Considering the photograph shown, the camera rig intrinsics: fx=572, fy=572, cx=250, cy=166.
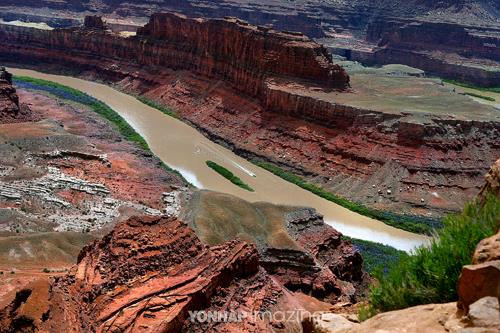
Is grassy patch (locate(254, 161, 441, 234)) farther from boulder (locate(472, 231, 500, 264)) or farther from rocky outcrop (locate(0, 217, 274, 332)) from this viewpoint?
boulder (locate(472, 231, 500, 264))

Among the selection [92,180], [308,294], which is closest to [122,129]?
[92,180]

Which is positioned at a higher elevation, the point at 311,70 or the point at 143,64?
the point at 311,70

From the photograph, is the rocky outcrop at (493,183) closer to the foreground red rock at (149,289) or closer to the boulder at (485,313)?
the boulder at (485,313)

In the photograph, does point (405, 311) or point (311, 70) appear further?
point (311, 70)

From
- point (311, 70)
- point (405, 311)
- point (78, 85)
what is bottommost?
point (78, 85)

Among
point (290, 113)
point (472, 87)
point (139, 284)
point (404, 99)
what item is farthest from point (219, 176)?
point (472, 87)

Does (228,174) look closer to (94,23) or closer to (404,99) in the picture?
(404,99)

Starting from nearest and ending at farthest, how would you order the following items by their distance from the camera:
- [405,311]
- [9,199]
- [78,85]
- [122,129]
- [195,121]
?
[405,311], [9,199], [122,129], [195,121], [78,85]

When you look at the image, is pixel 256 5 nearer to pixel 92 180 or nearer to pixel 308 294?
pixel 92 180

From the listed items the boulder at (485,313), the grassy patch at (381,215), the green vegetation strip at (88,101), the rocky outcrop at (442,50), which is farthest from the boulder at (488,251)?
the rocky outcrop at (442,50)
